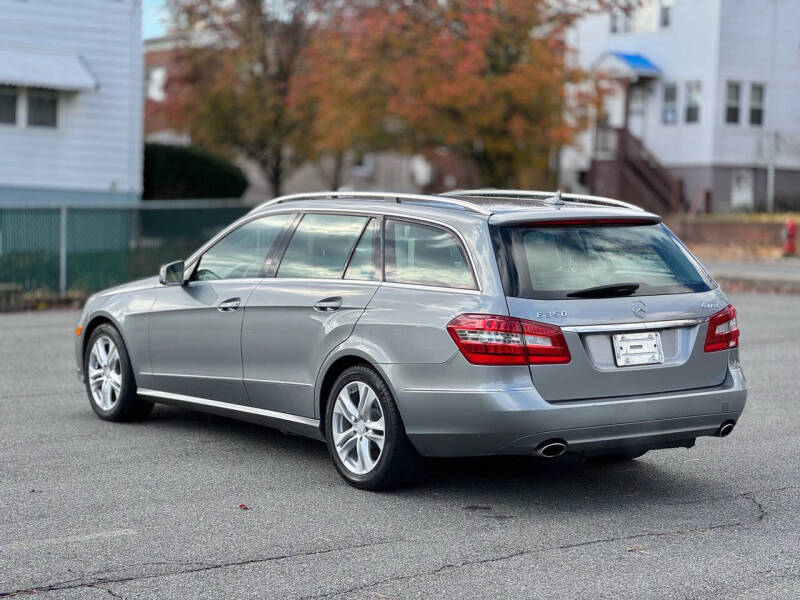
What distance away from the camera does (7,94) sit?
26.3 meters

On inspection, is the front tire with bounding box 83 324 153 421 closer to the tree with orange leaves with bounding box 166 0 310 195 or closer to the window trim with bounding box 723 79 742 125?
the tree with orange leaves with bounding box 166 0 310 195

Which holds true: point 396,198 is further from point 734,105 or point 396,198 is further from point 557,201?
point 734,105

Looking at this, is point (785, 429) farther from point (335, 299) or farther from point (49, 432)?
point (49, 432)

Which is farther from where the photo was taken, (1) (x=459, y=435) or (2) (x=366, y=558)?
(1) (x=459, y=435)

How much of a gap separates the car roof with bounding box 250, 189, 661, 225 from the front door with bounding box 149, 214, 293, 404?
27 cm

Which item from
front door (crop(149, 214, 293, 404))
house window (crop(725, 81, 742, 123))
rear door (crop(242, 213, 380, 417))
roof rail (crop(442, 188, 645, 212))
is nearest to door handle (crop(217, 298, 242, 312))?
front door (crop(149, 214, 293, 404))

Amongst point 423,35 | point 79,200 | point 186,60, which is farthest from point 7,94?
point 186,60

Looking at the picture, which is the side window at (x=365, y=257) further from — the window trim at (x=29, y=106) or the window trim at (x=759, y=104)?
the window trim at (x=759, y=104)

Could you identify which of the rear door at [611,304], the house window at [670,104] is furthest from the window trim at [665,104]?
the rear door at [611,304]

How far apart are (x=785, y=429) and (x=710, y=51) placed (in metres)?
32.0

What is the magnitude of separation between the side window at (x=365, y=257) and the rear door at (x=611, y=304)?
890mm

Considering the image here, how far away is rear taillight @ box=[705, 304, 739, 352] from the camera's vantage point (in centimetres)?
675

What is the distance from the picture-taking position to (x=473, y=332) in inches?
247

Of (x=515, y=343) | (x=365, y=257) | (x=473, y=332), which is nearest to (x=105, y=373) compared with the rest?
(x=365, y=257)
